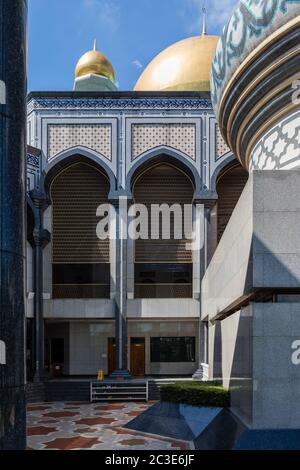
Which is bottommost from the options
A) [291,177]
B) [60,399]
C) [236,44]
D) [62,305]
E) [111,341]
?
[60,399]

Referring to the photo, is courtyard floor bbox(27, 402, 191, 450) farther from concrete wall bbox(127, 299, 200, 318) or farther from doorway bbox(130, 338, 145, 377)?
doorway bbox(130, 338, 145, 377)

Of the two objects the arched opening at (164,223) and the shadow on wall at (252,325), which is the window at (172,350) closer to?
the arched opening at (164,223)

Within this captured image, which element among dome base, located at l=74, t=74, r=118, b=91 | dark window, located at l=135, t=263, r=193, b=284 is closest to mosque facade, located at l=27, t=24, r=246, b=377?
dark window, located at l=135, t=263, r=193, b=284

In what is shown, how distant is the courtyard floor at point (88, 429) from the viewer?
39.0ft

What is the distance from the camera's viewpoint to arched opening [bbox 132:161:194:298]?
24.3m

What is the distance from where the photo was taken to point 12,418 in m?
5.46

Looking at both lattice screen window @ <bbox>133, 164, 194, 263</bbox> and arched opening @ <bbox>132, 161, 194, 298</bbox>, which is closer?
arched opening @ <bbox>132, 161, 194, 298</bbox>

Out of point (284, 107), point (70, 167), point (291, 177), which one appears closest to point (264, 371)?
point (291, 177)

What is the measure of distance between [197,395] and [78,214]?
45.2 feet

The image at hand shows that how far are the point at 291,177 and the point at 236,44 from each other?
3324mm

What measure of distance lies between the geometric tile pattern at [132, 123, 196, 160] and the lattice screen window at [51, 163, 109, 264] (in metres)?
2.27

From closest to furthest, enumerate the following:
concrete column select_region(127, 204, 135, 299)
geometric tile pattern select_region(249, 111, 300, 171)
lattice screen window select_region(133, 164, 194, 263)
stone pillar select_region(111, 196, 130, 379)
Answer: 1. geometric tile pattern select_region(249, 111, 300, 171)
2. stone pillar select_region(111, 196, 130, 379)
3. concrete column select_region(127, 204, 135, 299)
4. lattice screen window select_region(133, 164, 194, 263)

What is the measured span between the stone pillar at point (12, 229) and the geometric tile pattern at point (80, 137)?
17682 millimetres
